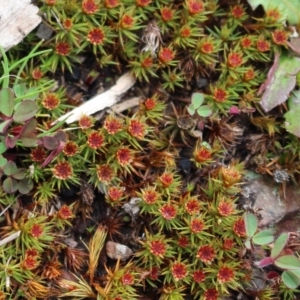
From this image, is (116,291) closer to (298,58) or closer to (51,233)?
(51,233)

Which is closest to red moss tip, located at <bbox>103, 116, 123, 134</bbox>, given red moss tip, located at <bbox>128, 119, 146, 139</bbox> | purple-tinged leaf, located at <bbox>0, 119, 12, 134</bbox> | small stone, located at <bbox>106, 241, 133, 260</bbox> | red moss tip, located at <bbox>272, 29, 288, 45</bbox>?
red moss tip, located at <bbox>128, 119, 146, 139</bbox>

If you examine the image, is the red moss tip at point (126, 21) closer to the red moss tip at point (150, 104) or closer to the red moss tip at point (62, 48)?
the red moss tip at point (62, 48)

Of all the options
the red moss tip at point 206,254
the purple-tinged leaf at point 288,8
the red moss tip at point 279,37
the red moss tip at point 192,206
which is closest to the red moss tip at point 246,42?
the red moss tip at point 279,37

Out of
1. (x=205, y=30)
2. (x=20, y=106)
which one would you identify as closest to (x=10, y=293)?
(x=20, y=106)

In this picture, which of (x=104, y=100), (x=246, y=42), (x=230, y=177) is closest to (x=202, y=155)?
(x=230, y=177)

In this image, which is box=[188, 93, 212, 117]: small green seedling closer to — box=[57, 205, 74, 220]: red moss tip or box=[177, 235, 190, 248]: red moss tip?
box=[177, 235, 190, 248]: red moss tip

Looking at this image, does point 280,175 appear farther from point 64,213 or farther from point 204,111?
point 64,213

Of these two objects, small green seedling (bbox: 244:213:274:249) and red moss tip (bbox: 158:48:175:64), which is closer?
small green seedling (bbox: 244:213:274:249)
